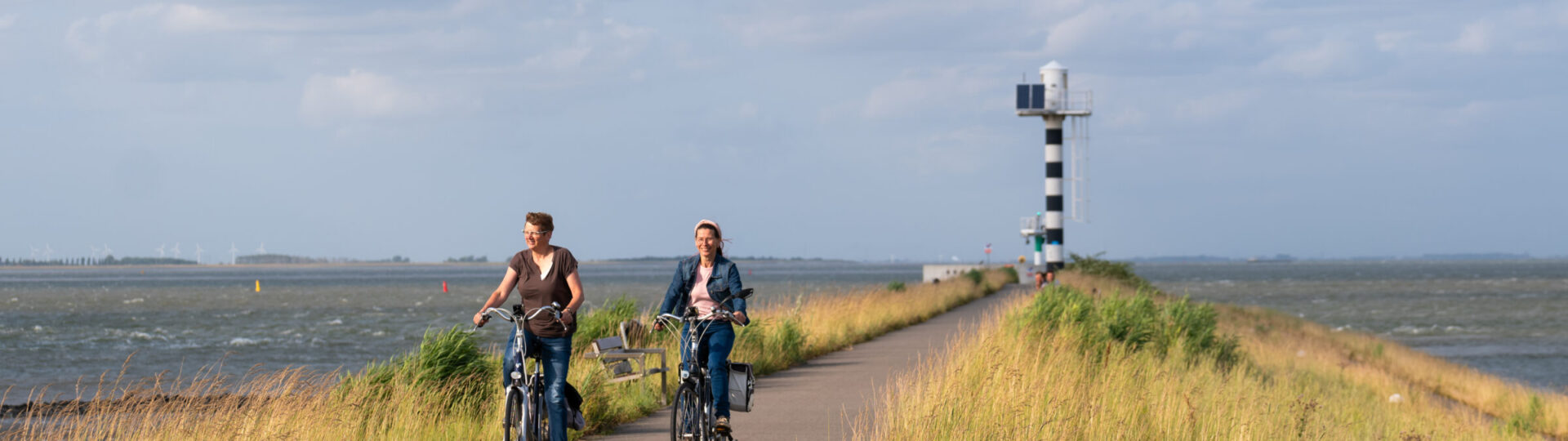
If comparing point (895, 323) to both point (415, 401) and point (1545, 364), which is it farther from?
point (1545, 364)

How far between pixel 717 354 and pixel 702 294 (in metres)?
0.37

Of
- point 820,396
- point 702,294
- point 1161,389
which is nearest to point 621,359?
point 820,396

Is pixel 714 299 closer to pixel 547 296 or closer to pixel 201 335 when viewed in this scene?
pixel 547 296

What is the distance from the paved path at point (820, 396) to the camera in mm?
10000

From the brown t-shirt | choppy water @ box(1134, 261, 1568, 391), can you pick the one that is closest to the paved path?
the brown t-shirt

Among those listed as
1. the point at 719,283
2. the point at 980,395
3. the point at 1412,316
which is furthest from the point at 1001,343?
the point at 1412,316

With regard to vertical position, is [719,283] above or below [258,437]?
above

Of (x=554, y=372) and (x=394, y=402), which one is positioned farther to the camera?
(x=394, y=402)

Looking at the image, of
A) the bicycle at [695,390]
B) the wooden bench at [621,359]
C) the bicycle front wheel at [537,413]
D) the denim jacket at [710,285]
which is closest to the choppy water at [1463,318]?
the wooden bench at [621,359]

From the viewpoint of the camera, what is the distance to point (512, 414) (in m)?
7.54

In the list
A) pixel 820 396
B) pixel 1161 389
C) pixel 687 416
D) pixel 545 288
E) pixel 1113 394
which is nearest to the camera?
pixel 545 288

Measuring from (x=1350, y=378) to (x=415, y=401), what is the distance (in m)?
18.9

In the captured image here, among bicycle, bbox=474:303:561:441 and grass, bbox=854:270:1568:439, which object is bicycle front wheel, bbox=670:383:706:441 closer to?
Answer: bicycle, bbox=474:303:561:441

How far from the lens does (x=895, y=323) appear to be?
25875mm
